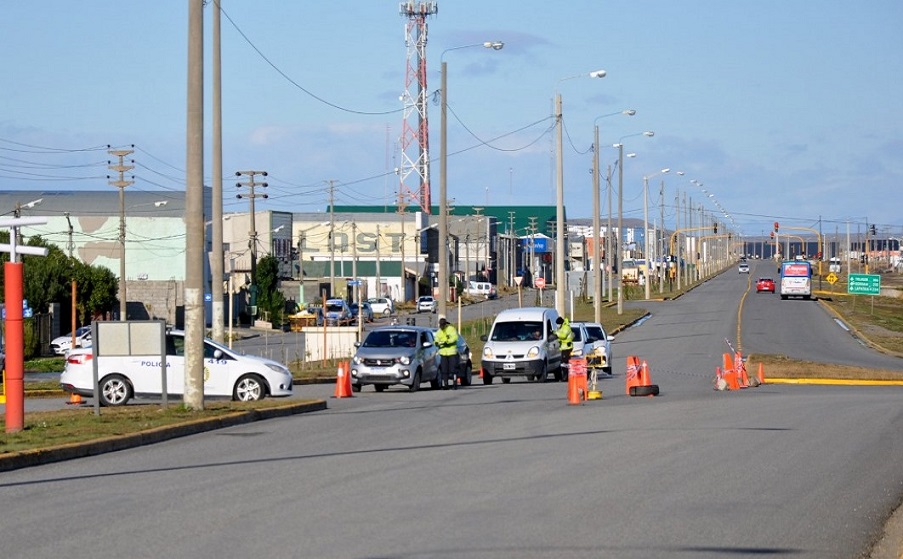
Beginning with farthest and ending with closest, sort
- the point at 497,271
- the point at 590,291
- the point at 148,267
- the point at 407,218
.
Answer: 1. the point at 497,271
2. the point at 407,218
3. the point at 590,291
4. the point at 148,267

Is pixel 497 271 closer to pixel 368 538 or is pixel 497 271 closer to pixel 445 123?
pixel 445 123

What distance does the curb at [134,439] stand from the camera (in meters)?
14.9

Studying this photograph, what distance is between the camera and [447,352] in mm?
31844

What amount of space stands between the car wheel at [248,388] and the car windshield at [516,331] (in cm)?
1125

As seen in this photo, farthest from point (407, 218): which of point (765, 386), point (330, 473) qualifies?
point (330, 473)

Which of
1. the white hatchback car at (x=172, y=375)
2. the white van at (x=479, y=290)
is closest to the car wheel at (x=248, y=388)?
the white hatchback car at (x=172, y=375)

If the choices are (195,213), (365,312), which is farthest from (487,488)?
(365,312)

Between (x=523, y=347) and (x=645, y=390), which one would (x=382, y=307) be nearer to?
(x=523, y=347)

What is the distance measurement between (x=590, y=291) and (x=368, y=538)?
92.8 metres

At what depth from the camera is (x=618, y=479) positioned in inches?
531

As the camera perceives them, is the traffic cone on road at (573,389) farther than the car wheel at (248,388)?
No

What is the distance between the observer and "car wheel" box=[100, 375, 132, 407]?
83.6 ft

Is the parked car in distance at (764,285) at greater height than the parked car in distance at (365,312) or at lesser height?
greater

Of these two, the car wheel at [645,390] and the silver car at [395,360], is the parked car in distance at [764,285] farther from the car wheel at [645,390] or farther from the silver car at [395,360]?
the car wheel at [645,390]
